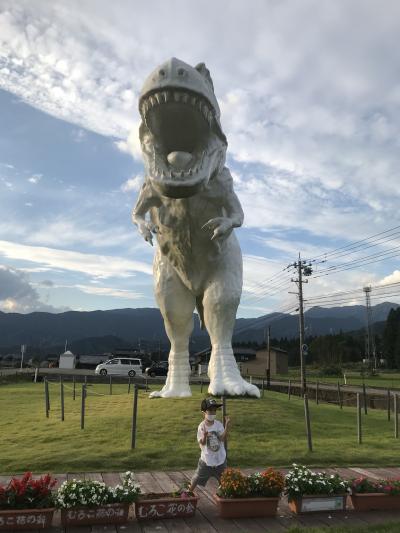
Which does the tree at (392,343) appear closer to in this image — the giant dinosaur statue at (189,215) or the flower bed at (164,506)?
the giant dinosaur statue at (189,215)

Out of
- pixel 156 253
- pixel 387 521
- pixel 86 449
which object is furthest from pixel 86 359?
pixel 387 521

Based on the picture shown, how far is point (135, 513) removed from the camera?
4.68 metres

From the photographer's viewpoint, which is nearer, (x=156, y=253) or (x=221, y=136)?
(x=221, y=136)

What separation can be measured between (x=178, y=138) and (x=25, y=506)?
21.2ft

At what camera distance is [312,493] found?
491cm

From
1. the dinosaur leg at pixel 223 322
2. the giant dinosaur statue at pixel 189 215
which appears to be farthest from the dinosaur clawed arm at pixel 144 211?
the dinosaur leg at pixel 223 322

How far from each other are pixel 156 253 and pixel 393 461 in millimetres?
6379

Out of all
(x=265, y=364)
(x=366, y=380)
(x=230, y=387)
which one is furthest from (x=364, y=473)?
(x=265, y=364)

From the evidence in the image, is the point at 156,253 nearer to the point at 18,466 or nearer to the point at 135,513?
the point at 18,466

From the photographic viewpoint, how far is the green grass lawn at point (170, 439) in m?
6.88

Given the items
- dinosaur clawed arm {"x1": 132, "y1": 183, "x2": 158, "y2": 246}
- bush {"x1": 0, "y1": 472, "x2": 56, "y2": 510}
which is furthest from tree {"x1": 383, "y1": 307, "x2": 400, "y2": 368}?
bush {"x1": 0, "y1": 472, "x2": 56, "y2": 510}

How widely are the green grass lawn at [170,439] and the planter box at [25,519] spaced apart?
7.12ft

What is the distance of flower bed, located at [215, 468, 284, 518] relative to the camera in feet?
15.6

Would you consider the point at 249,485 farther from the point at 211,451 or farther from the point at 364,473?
the point at 364,473
